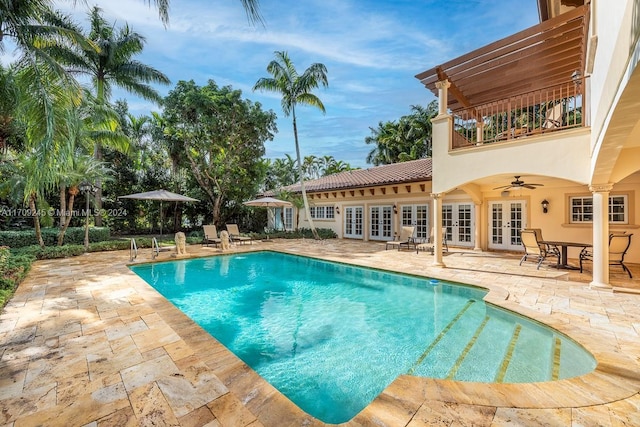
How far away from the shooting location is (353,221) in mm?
18641

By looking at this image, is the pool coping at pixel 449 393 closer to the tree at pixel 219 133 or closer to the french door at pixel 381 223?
the french door at pixel 381 223

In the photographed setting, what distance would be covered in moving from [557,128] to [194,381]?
29.7 feet

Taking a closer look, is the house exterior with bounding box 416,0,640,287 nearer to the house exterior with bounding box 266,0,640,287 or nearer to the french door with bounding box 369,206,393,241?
the house exterior with bounding box 266,0,640,287

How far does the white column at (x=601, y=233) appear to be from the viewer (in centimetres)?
642

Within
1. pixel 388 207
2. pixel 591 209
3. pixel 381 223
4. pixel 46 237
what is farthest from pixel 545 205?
pixel 46 237

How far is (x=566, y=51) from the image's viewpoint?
721cm

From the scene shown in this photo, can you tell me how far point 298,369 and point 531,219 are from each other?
12255mm

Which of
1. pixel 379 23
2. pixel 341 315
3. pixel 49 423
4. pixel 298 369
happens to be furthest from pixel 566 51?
pixel 49 423

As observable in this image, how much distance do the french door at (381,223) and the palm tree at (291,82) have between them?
6.89 m

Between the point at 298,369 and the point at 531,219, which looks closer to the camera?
the point at 298,369

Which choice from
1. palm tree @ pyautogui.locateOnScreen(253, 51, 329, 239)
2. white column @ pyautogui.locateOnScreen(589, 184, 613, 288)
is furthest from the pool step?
palm tree @ pyautogui.locateOnScreen(253, 51, 329, 239)

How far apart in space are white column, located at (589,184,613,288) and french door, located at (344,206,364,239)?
12.1m

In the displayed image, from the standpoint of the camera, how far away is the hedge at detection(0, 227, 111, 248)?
11637mm

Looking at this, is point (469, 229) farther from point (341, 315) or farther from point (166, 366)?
point (166, 366)
